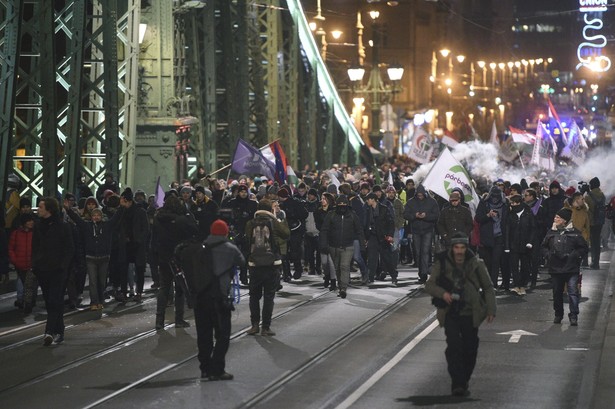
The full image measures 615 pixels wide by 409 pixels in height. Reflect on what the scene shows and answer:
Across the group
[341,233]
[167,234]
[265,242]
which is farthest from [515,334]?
[341,233]

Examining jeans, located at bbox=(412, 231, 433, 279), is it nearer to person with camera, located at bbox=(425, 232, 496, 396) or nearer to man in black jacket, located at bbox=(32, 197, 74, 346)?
man in black jacket, located at bbox=(32, 197, 74, 346)

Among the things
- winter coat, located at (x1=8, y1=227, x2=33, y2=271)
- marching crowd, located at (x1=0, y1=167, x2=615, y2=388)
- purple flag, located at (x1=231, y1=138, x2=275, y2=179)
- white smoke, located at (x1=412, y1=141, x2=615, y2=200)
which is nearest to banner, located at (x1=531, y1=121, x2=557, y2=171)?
white smoke, located at (x1=412, y1=141, x2=615, y2=200)

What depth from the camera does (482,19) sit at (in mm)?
163625

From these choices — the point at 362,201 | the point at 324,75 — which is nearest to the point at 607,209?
the point at 362,201

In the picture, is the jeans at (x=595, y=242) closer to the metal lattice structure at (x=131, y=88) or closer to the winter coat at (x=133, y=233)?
the metal lattice structure at (x=131, y=88)

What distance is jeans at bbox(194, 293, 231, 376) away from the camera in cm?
1439

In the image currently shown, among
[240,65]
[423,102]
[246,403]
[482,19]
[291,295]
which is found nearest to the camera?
[246,403]

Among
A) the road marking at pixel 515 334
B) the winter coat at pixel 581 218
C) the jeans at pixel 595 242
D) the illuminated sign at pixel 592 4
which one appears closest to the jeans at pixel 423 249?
the winter coat at pixel 581 218

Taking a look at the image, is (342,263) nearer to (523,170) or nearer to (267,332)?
(267,332)

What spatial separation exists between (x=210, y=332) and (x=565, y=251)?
5.75 meters

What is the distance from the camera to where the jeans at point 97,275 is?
2048 cm

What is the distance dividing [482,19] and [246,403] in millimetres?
152912

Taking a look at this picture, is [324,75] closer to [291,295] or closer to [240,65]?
[240,65]

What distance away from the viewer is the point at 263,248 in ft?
58.2
